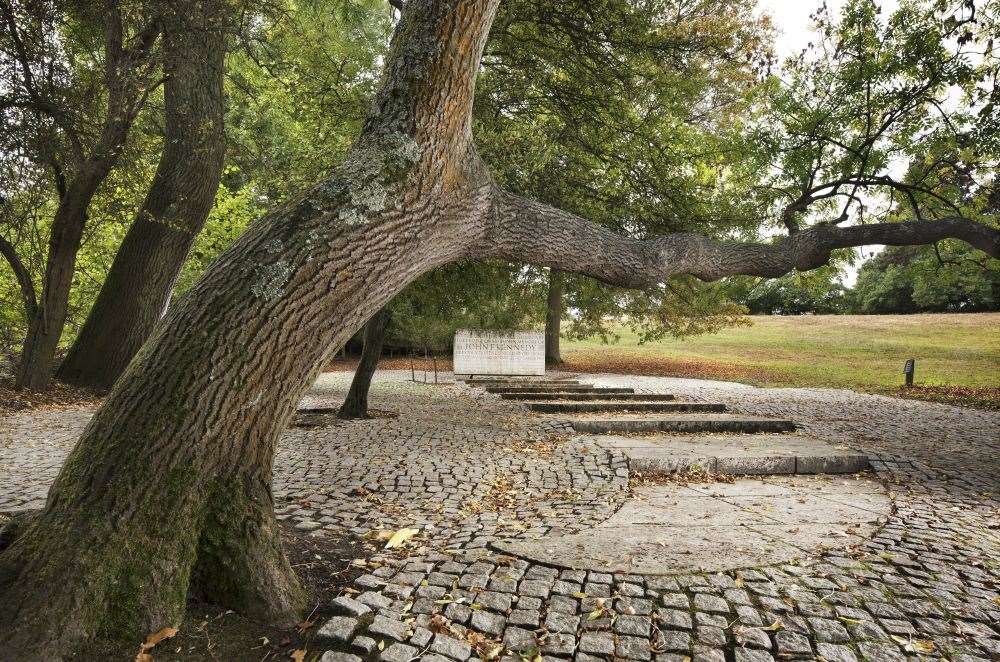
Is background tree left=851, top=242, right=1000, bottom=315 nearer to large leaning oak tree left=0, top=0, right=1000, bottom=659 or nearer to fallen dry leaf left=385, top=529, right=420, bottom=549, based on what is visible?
fallen dry leaf left=385, top=529, right=420, bottom=549

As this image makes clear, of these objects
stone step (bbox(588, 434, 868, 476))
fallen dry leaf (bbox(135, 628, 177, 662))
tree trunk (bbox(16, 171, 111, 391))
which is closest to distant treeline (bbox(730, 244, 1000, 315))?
stone step (bbox(588, 434, 868, 476))

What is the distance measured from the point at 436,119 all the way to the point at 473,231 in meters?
0.75

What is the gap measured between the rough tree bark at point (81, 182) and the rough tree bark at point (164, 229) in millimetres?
657

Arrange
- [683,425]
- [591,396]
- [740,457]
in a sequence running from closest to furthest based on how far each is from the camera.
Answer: [740,457] → [683,425] → [591,396]

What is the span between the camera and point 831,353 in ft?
80.9

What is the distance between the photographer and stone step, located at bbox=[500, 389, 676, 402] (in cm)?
1223

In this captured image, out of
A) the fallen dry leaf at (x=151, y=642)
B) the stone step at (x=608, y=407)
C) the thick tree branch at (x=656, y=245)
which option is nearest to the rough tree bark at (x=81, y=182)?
the thick tree branch at (x=656, y=245)

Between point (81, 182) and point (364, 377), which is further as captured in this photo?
point (364, 377)

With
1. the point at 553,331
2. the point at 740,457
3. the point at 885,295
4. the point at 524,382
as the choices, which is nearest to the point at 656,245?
the point at 740,457

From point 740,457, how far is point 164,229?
392 inches

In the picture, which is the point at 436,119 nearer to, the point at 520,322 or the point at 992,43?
the point at 992,43

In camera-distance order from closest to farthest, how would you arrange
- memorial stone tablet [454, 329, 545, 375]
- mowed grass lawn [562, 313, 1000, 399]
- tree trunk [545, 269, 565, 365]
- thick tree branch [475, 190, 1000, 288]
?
1. thick tree branch [475, 190, 1000, 288]
2. memorial stone tablet [454, 329, 545, 375]
3. mowed grass lawn [562, 313, 1000, 399]
4. tree trunk [545, 269, 565, 365]

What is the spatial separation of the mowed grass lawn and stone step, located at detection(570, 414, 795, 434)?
9243 mm

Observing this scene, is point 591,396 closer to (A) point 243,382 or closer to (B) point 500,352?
(B) point 500,352
